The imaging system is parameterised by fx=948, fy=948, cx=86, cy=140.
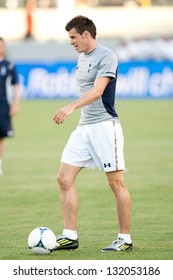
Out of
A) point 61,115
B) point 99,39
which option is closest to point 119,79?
point 99,39

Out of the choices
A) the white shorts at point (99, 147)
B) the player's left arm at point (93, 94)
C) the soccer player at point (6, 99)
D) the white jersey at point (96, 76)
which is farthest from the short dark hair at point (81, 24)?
the soccer player at point (6, 99)

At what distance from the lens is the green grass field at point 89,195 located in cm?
1034

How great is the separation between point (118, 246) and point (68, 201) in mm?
730

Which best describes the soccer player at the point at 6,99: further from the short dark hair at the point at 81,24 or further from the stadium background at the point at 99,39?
the stadium background at the point at 99,39

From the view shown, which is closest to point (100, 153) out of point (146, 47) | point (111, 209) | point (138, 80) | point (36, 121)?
point (111, 209)

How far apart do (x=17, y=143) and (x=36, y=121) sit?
6147 mm

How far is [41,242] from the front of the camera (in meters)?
9.83

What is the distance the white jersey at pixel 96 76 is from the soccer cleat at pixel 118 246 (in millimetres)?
1310

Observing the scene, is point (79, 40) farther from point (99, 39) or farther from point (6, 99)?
point (99, 39)

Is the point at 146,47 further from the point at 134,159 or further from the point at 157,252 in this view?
the point at 157,252

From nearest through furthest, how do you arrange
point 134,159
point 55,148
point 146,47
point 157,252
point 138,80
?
1. point 157,252
2. point 134,159
3. point 55,148
4. point 138,80
5. point 146,47

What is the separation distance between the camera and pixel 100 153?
10180 mm

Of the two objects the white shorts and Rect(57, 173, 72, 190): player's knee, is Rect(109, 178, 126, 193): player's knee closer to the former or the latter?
the white shorts
